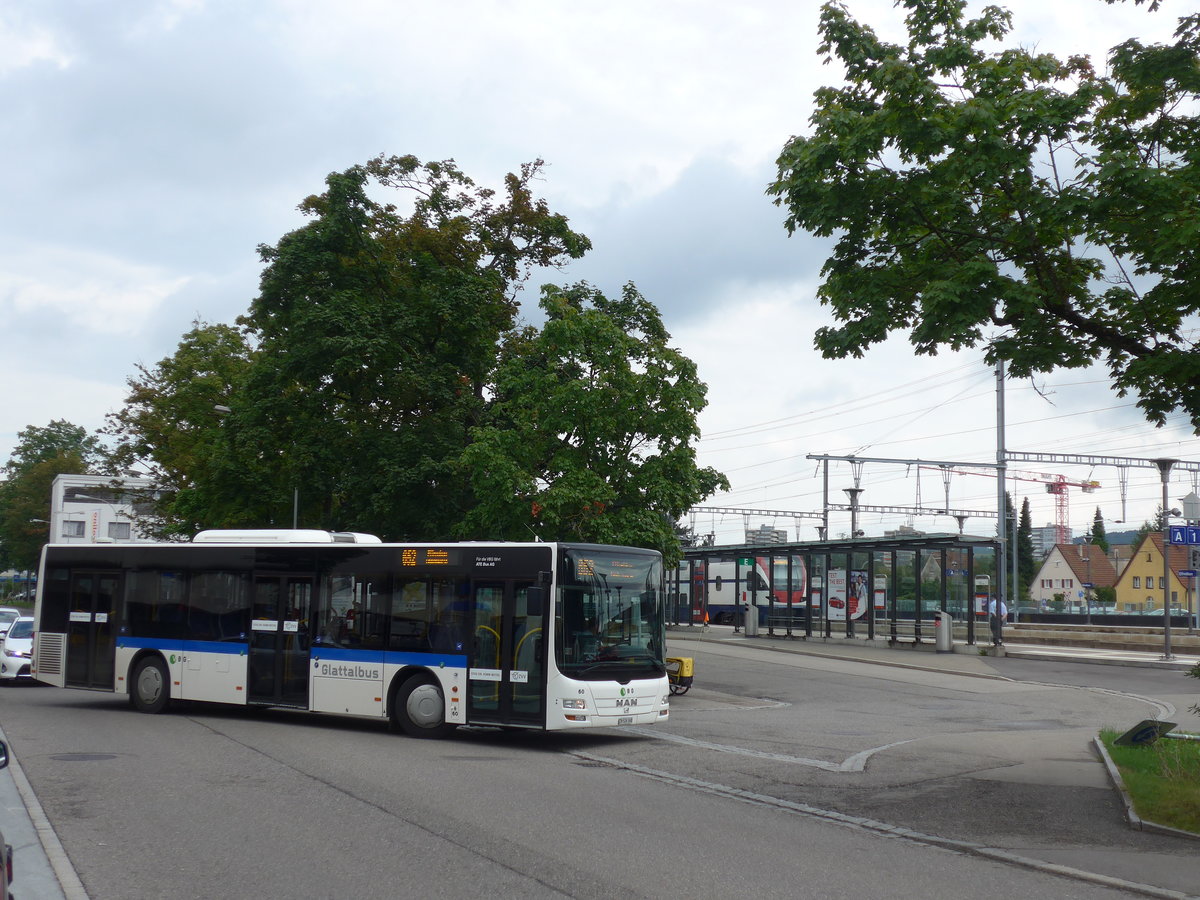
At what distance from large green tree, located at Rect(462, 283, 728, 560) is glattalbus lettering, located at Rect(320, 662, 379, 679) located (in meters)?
6.36

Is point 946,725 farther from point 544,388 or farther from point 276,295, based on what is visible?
point 276,295

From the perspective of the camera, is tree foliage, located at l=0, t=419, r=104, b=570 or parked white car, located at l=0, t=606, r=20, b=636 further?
tree foliage, located at l=0, t=419, r=104, b=570

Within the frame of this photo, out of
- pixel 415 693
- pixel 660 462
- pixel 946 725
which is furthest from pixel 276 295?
pixel 946 725

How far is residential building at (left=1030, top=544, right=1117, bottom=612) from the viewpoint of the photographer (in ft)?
375

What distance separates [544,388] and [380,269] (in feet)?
19.8

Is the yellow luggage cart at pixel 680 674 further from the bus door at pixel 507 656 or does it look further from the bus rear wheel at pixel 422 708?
the bus door at pixel 507 656

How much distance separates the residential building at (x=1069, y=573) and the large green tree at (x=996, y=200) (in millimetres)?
103064

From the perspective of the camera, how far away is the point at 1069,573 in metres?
122

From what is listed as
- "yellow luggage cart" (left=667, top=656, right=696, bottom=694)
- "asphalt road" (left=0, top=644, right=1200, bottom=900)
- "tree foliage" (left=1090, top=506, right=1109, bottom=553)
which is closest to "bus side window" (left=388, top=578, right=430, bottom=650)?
"asphalt road" (left=0, top=644, right=1200, bottom=900)

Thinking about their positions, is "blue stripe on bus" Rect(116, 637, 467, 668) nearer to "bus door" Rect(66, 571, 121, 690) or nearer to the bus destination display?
"bus door" Rect(66, 571, 121, 690)

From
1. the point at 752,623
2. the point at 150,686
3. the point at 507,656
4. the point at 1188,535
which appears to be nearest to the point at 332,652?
the point at 507,656

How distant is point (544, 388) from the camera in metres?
23.7

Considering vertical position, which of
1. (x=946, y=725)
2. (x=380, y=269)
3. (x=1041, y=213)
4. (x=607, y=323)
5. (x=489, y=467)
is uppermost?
(x=380, y=269)

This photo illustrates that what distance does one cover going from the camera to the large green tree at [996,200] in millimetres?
10969
